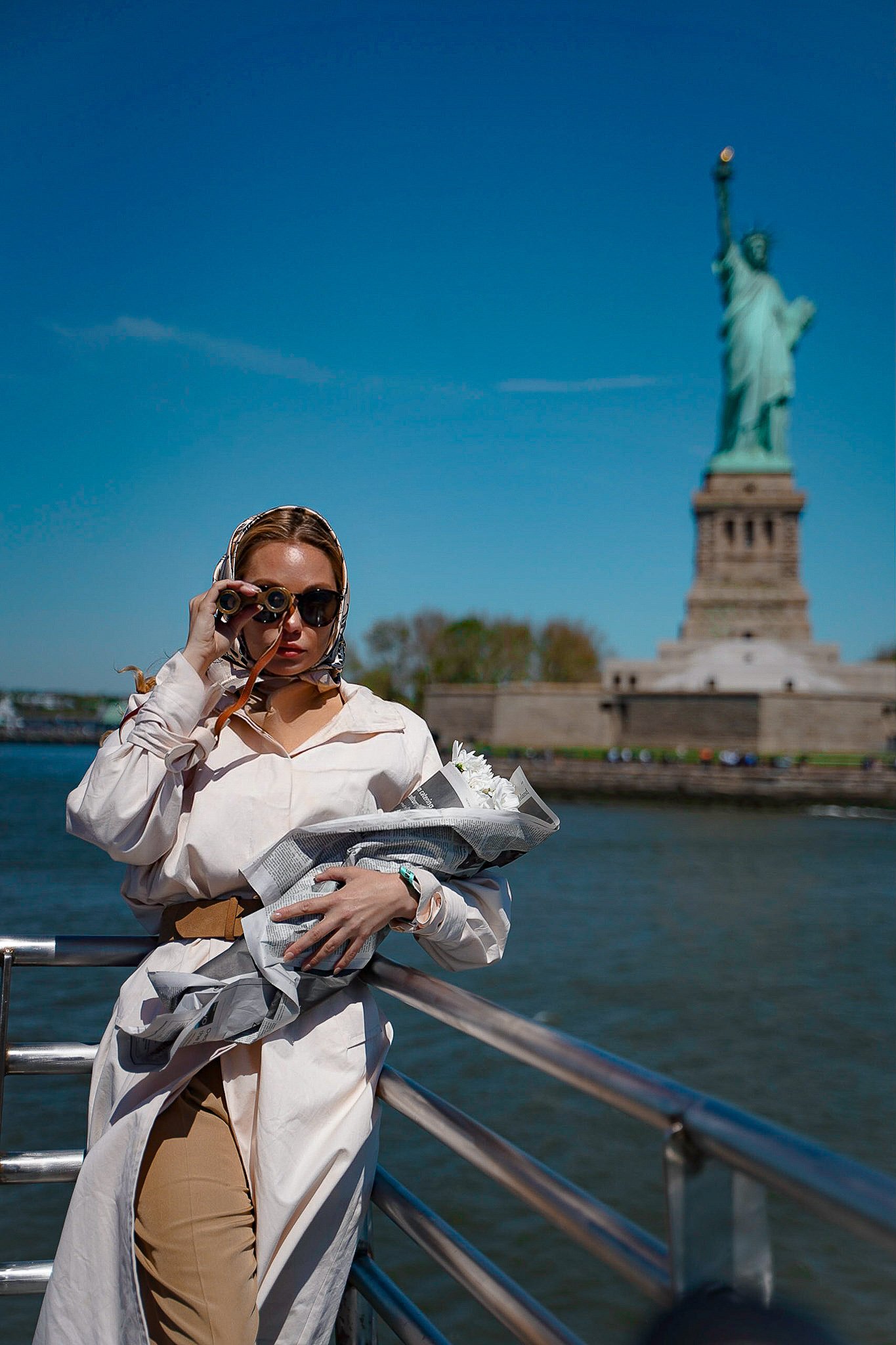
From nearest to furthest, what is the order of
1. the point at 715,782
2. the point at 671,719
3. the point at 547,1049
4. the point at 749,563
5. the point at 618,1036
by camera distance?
the point at 547,1049
the point at 618,1036
the point at 715,782
the point at 671,719
the point at 749,563

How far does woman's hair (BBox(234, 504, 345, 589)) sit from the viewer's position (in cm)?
208

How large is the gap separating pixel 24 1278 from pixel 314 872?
87cm

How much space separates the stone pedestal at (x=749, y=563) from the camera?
38625 mm

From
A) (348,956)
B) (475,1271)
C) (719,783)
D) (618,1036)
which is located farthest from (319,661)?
(719,783)

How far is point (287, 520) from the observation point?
2094 millimetres

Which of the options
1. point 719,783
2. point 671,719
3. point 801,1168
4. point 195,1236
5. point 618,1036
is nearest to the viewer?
point 801,1168

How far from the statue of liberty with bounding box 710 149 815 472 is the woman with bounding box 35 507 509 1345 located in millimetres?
39607

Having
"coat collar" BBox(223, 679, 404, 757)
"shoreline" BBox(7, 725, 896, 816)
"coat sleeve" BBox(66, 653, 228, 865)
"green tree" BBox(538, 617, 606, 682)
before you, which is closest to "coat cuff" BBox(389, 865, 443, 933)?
"coat collar" BBox(223, 679, 404, 757)

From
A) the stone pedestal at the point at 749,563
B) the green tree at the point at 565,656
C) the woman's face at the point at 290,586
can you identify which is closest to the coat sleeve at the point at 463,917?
the woman's face at the point at 290,586

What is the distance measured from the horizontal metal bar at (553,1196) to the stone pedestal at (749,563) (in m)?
38.3

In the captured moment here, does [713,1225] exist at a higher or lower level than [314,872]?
lower

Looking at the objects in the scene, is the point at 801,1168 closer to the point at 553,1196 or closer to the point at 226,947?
the point at 553,1196

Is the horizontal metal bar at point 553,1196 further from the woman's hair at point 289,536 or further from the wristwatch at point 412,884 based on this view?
the woman's hair at point 289,536

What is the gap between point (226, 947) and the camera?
6.03ft
